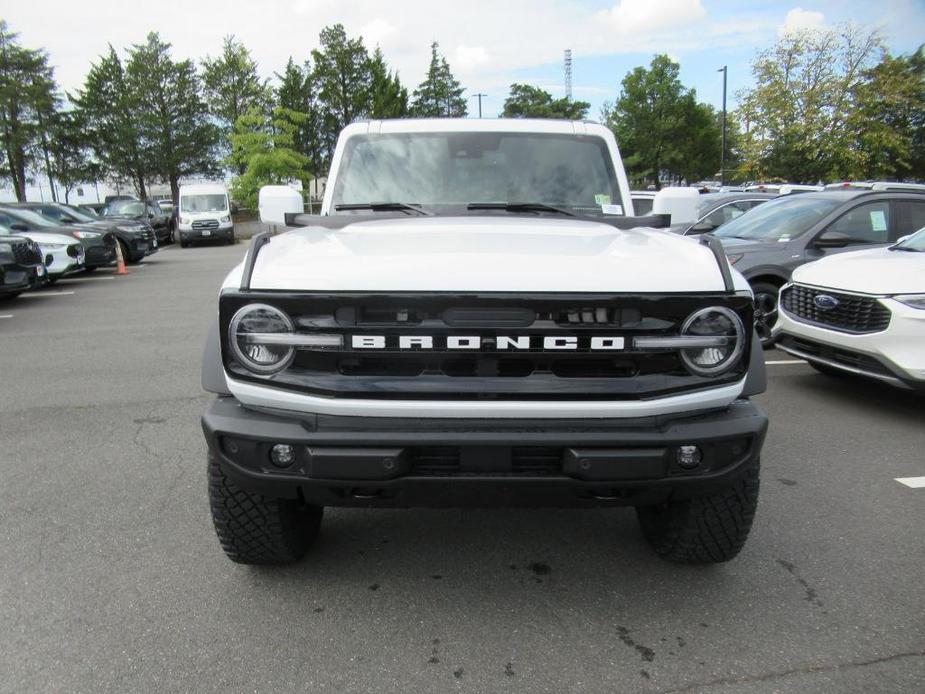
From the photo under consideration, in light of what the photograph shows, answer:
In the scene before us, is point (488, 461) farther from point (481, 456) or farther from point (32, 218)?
point (32, 218)

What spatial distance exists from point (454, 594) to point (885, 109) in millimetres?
30840

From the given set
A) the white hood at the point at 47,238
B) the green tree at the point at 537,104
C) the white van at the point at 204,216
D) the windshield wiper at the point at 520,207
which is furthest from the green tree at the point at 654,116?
the windshield wiper at the point at 520,207

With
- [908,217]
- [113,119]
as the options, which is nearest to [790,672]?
[908,217]

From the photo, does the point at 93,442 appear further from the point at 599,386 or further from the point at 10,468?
the point at 599,386

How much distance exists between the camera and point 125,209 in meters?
25.3

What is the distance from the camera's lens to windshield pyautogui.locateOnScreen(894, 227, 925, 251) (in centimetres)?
577

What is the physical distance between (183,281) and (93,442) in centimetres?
1091

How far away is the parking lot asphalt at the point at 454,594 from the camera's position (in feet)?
7.88

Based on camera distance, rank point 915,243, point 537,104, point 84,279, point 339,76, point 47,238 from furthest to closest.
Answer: point 537,104 < point 339,76 < point 84,279 < point 47,238 < point 915,243

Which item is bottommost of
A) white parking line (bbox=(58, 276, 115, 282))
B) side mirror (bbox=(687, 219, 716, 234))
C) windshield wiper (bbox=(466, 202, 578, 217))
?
white parking line (bbox=(58, 276, 115, 282))

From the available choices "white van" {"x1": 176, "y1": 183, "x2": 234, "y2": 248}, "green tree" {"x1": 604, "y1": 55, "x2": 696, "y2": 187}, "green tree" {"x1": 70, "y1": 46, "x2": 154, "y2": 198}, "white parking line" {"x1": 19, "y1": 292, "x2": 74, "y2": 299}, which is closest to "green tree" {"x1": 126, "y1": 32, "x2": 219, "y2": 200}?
"green tree" {"x1": 70, "y1": 46, "x2": 154, "y2": 198}

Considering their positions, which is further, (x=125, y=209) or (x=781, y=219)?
(x=125, y=209)

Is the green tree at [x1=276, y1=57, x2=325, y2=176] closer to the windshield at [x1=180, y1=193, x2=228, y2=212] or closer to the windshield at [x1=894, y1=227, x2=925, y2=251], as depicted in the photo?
the windshield at [x1=180, y1=193, x2=228, y2=212]

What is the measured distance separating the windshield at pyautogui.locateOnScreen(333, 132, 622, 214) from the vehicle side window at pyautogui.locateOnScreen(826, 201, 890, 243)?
15.3 ft
